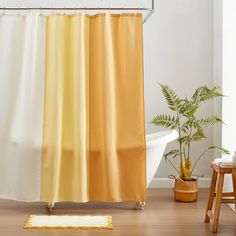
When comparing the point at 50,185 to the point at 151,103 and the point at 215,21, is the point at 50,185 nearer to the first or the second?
the point at 151,103

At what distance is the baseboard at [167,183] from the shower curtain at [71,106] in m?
1.23

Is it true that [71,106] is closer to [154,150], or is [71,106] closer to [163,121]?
[154,150]

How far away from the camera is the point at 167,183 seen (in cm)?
487

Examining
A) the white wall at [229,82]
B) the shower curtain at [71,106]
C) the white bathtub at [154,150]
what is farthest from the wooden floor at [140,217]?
the white wall at [229,82]

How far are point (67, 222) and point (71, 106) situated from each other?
917mm

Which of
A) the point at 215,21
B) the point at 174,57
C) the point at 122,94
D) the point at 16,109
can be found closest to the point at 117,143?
the point at 122,94

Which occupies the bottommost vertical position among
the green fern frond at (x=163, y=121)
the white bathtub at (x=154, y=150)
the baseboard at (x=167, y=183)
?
the baseboard at (x=167, y=183)

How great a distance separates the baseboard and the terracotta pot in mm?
653

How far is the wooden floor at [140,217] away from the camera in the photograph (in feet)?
A: 10.5

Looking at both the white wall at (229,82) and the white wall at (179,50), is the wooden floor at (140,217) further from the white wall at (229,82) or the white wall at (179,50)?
the white wall at (179,50)

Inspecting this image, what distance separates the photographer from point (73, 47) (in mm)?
3623

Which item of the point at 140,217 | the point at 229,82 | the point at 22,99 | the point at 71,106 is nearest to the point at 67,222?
the point at 140,217

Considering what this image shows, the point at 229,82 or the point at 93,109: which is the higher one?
the point at 229,82

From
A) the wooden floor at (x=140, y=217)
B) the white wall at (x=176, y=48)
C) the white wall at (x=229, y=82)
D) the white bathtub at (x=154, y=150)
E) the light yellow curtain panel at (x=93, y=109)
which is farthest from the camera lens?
the white wall at (x=176, y=48)
